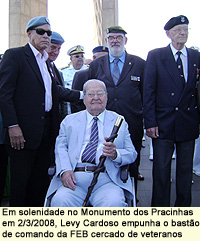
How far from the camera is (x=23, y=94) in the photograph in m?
2.93

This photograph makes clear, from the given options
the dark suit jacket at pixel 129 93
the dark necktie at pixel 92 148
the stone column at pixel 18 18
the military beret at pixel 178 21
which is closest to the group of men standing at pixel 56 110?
the military beret at pixel 178 21

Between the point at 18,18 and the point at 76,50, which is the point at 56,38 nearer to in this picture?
the point at 76,50

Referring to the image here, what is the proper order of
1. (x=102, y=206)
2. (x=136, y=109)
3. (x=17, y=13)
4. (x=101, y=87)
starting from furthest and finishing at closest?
(x=17, y=13) → (x=136, y=109) → (x=101, y=87) → (x=102, y=206)

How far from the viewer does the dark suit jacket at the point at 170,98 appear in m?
3.13

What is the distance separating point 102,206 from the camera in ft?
7.87

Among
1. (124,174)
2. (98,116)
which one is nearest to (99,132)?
(98,116)

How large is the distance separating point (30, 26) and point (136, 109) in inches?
57.5

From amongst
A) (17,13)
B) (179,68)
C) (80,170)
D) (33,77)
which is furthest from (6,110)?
(17,13)

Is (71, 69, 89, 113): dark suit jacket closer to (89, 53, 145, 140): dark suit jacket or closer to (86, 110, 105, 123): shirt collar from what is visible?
(89, 53, 145, 140): dark suit jacket

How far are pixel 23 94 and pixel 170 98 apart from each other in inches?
56.0

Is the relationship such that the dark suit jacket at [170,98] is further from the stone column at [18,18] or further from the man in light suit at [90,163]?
the stone column at [18,18]

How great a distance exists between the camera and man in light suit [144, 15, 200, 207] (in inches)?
123

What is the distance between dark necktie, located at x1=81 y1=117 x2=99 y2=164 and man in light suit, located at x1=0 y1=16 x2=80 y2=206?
20.3 inches
